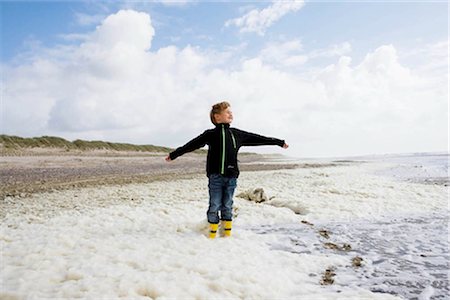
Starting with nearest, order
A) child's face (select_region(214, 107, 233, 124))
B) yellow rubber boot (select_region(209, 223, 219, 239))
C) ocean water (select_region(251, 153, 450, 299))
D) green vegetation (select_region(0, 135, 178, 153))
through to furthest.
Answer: ocean water (select_region(251, 153, 450, 299)), yellow rubber boot (select_region(209, 223, 219, 239)), child's face (select_region(214, 107, 233, 124)), green vegetation (select_region(0, 135, 178, 153))

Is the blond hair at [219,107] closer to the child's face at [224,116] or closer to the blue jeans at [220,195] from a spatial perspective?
the child's face at [224,116]

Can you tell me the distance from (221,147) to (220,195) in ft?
2.94

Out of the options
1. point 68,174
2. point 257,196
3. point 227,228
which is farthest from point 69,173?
point 227,228

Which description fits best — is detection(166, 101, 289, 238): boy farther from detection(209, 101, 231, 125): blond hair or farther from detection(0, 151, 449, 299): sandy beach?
detection(0, 151, 449, 299): sandy beach

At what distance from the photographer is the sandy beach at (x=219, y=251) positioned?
3.88 m

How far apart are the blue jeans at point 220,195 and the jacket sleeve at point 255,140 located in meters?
0.86

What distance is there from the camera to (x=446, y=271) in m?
4.82

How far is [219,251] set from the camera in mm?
5270

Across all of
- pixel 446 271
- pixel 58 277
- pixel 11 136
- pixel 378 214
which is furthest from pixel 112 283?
pixel 11 136

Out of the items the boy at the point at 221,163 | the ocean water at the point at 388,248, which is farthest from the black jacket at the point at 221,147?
the ocean water at the point at 388,248

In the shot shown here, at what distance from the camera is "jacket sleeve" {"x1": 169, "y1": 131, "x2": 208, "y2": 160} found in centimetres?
642

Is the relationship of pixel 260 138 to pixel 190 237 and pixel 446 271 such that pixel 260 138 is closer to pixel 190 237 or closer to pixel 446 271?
pixel 190 237

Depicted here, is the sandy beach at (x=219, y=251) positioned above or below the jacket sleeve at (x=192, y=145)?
below

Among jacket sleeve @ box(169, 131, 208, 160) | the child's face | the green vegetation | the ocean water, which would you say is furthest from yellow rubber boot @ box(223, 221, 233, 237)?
the green vegetation
